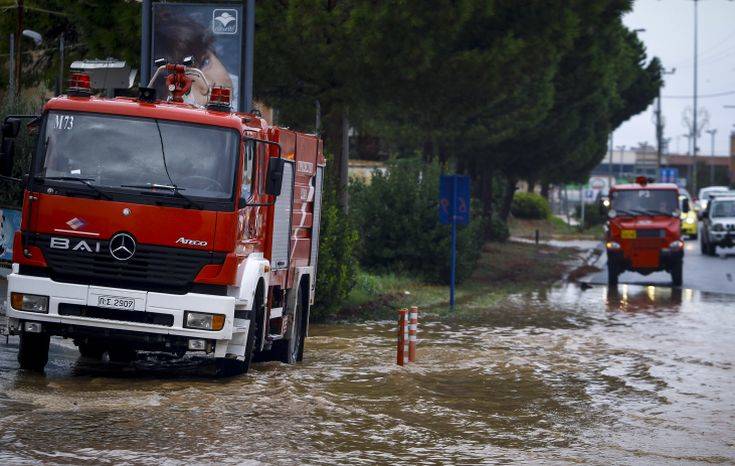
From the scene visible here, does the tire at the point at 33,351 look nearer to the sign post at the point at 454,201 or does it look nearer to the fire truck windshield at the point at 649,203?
the sign post at the point at 454,201

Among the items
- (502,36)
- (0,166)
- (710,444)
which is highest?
(502,36)

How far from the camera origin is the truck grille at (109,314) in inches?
469

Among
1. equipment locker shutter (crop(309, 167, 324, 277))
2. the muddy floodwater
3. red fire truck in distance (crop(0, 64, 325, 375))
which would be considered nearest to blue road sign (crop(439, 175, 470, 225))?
the muddy floodwater

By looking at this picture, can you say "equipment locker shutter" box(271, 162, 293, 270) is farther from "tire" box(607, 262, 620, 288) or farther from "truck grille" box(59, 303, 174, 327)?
"tire" box(607, 262, 620, 288)

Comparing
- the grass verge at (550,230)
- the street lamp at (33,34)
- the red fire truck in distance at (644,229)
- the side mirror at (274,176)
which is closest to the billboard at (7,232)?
the side mirror at (274,176)

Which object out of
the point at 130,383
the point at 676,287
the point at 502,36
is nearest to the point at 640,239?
the point at 676,287

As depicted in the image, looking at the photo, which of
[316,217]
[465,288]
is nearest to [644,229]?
[465,288]

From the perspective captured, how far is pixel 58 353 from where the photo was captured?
14867mm

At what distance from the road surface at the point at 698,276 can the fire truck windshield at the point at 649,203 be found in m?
2.04

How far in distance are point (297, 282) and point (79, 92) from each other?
3770 millimetres

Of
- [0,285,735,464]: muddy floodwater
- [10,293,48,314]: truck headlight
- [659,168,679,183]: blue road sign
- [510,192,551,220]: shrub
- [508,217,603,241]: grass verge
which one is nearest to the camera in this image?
[0,285,735,464]: muddy floodwater

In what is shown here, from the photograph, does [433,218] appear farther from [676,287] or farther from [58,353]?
[58,353]

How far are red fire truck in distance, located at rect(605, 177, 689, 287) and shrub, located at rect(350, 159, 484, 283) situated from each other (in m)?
3.42

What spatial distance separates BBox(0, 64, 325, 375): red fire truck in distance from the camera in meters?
11.9
